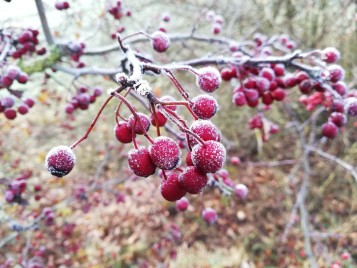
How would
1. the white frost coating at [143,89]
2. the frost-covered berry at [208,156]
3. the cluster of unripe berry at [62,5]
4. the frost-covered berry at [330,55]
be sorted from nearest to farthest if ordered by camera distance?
the white frost coating at [143,89] < the frost-covered berry at [208,156] < the frost-covered berry at [330,55] < the cluster of unripe berry at [62,5]

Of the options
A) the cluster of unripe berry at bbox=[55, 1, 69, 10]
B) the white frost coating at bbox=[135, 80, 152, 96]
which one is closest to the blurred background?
the cluster of unripe berry at bbox=[55, 1, 69, 10]

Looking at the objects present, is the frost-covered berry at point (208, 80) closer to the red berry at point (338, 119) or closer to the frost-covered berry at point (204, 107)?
the frost-covered berry at point (204, 107)

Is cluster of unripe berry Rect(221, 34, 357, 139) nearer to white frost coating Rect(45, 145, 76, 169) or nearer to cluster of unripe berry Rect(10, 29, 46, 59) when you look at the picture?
white frost coating Rect(45, 145, 76, 169)

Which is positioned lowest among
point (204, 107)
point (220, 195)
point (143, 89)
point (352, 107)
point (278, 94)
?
point (220, 195)

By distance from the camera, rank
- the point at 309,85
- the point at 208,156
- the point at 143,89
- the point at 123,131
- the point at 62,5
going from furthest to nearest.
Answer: the point at 62,5, the point at 309,85, the point at 123,131, the point at 208,156, the point at 143,89

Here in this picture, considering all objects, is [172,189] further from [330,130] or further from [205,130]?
[330,130]

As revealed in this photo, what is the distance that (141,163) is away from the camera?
82 cm

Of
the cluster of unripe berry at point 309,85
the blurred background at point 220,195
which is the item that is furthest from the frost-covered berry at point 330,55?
the blurred background at point 220,195

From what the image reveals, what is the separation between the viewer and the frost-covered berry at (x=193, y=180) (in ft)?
2.64

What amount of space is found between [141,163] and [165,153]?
0.28ft

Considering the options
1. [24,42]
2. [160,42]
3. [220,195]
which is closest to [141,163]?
[160,42]

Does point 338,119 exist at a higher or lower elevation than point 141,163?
lower

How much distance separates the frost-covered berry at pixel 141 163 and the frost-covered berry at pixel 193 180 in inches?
3.4

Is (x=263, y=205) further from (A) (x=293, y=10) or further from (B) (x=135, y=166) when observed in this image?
(B) (x=135, y=166)
